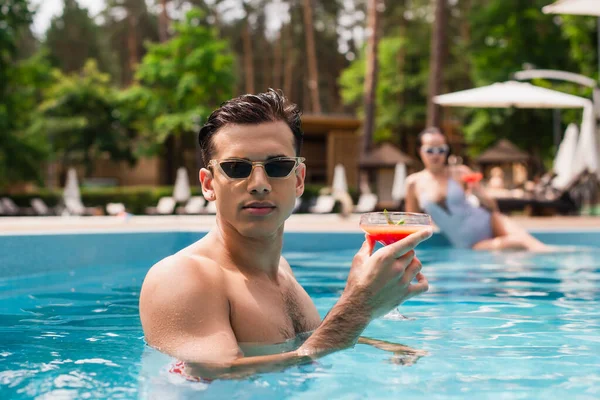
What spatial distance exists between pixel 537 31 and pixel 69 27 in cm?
2839

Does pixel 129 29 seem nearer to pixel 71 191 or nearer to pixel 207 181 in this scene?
pixel 71 191

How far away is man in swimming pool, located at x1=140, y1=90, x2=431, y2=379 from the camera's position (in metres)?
2.50

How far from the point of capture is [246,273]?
2877mm

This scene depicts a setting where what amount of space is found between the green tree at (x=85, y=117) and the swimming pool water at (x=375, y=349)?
23.4 m

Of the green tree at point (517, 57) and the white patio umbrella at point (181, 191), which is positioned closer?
the white patio umbrella at point (181, 191)

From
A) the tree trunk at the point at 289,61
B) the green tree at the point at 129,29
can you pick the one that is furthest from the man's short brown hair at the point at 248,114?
the tree trunk at the point at 289,61

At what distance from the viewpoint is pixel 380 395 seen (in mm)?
2693

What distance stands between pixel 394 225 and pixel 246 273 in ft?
1.87

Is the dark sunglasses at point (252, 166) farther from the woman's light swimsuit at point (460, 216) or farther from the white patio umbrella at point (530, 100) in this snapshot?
the white patio umbrella at point (530, 100)

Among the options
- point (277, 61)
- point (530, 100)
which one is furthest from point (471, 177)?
point (277, 61)

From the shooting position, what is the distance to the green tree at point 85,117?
29.7 meters

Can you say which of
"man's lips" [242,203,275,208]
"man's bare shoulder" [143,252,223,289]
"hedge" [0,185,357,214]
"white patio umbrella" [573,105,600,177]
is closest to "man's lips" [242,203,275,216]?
"man's lips" [242,203,275,208]

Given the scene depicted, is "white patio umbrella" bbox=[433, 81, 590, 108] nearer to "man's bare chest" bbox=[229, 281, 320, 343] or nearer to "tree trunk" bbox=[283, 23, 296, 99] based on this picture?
"man's bare chest" bbox=[229, 281, 320, 343]

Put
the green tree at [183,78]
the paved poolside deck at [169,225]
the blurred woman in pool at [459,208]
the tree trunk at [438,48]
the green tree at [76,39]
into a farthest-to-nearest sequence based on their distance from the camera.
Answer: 1. the green tree at [76,39]
2. the green tree at [183,78]
3. the tree trunk at [438,48]
4. the paved poolside deck at [169,225]
5. the blurred woman in pool at [459,208]
